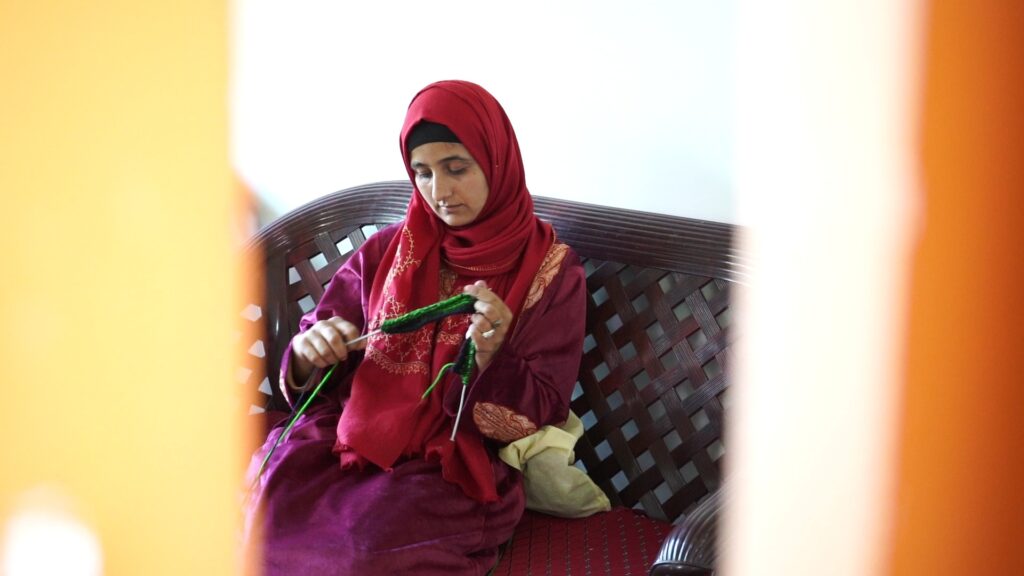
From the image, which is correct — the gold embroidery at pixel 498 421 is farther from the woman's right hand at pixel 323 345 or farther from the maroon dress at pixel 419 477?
the woman's right hand at pixel 323 345

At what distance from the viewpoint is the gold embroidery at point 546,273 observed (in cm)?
142

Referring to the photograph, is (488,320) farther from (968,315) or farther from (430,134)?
(968,315)

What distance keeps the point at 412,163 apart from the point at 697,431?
591 mm

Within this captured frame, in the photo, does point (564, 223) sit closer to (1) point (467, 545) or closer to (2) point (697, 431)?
(2) point (697, 431)

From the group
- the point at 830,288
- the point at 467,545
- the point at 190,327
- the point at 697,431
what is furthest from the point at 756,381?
the point at 697,431

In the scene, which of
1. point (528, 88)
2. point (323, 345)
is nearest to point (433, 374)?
point (323, 345)

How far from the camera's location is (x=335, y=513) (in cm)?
124

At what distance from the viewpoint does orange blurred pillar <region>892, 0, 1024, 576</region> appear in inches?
14.8

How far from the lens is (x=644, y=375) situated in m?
1.55

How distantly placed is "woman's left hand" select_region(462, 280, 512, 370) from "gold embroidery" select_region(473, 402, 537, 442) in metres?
0.08

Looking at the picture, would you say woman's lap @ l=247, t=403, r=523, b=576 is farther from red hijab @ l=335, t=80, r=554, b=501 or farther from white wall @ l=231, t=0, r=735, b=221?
white wall @ l=231, t=0, r=735, b=221

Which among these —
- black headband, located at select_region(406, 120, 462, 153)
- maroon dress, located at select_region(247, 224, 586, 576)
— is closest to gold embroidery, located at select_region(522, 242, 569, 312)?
maroon dress, located at select_region(247, 224, 586, 576)

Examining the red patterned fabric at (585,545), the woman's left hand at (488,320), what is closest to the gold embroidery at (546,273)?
the woman's left hand at (488,320)

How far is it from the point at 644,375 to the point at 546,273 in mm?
253
